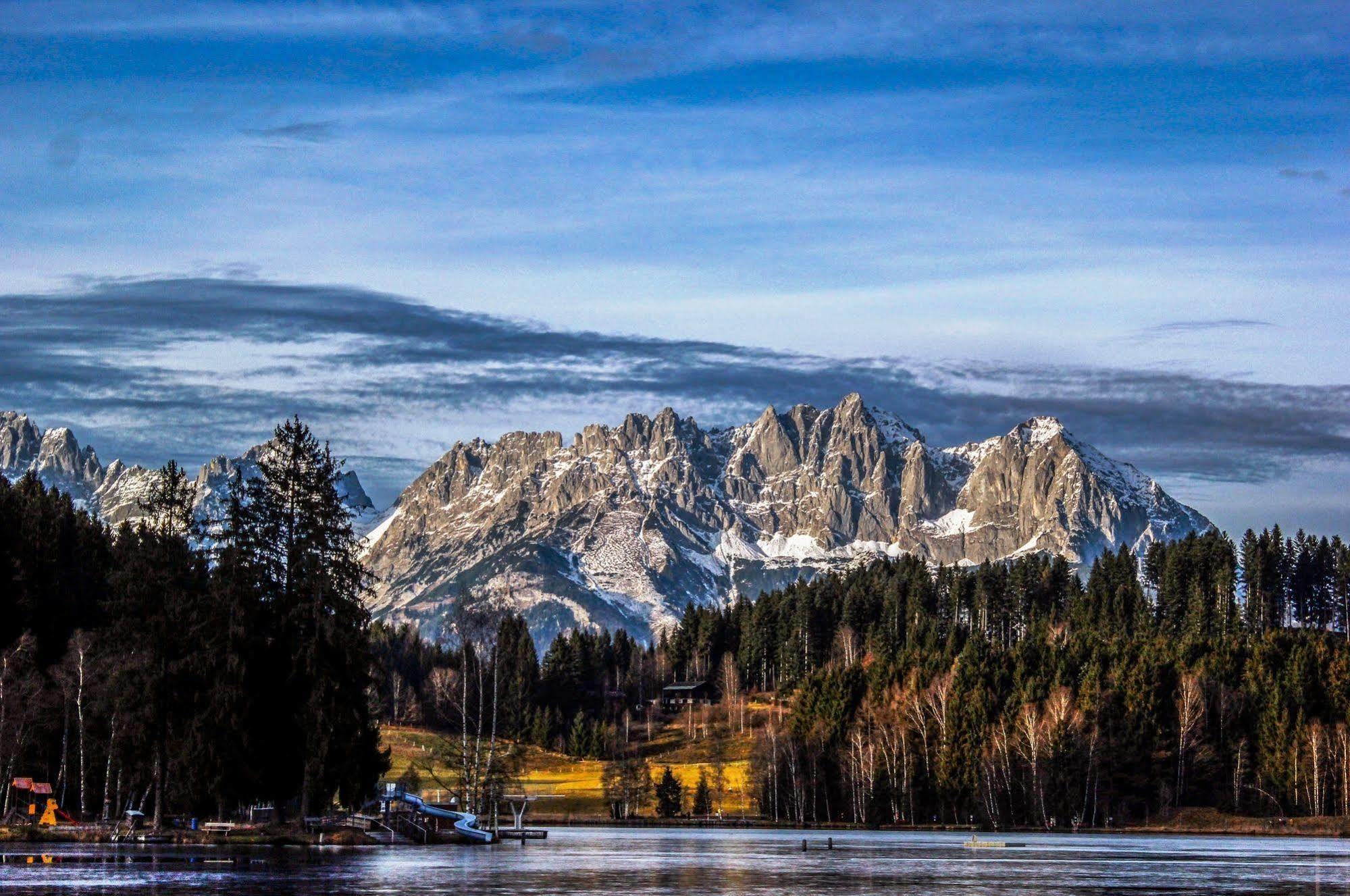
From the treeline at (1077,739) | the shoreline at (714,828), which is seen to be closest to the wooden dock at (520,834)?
the shoreline at (714,828)

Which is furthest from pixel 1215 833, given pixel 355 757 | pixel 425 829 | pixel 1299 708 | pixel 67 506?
pixel 67 506

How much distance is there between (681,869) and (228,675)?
1180 inches

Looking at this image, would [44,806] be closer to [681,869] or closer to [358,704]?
[358,704]

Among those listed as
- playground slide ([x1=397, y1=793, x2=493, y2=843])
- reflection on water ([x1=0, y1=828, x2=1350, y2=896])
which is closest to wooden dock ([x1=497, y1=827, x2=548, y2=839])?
reflection on water ([x1=0, y1=828, x2=1350, y2=896])

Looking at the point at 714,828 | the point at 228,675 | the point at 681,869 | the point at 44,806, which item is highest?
the point at 228,675

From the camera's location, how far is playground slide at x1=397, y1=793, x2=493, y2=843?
12512 cm

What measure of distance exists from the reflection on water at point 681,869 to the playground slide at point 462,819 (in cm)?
240

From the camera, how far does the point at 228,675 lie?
333 feet

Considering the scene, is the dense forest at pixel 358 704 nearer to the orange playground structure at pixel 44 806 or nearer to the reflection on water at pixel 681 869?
the orange playground structure at pixel 44 806

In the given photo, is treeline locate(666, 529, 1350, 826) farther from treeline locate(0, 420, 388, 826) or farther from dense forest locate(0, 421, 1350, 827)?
treeline locate(0, 420, 388, 826)

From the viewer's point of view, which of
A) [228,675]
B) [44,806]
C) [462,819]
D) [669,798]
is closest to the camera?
[228,675]

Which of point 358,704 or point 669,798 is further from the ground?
point 358,704

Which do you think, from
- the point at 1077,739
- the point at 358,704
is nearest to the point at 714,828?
the point at 1077,739

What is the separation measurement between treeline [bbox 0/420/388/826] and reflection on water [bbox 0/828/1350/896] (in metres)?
5.44
